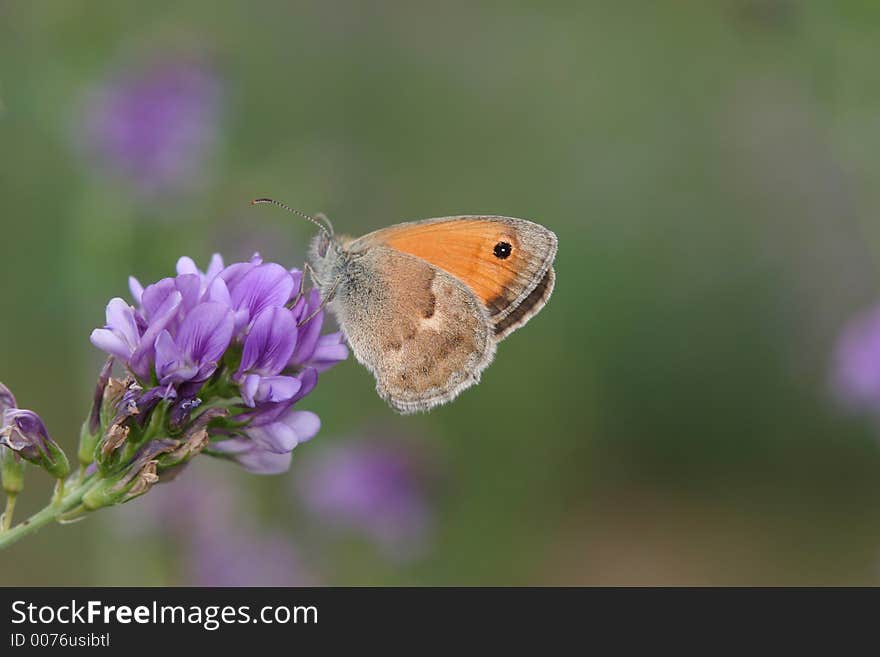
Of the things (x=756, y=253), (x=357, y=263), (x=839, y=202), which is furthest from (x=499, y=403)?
(x=357, y=263)

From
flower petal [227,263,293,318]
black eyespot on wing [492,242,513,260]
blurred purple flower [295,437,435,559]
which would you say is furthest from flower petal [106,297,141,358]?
blurred purple flower [295,437,435,559]

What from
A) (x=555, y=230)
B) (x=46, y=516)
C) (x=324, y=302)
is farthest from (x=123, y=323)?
(x=555, y=230)

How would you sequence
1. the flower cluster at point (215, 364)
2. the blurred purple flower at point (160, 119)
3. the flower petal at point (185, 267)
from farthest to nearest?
1. the blurred purple flower at point (160, 119)
2. the flower petal at point (185, 267)
3. the flower cluster at point (215, 364)

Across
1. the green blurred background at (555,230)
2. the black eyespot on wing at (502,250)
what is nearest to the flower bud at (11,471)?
the black eyespot on wing at (502,250)

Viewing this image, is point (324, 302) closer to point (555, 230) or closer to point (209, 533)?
point (209, 533)

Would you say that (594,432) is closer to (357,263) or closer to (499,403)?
(499,403)

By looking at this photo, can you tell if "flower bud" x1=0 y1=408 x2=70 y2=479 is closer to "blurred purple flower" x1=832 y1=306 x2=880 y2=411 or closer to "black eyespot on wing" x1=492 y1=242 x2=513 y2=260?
"black eyespot on wing" x1=492 y1=242 x2=513 y2=260

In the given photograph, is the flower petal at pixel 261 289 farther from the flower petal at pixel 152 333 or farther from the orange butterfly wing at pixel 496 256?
the orange butterfly wing at pixel 496 256
